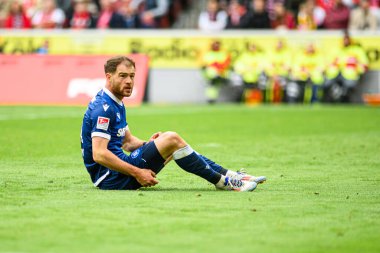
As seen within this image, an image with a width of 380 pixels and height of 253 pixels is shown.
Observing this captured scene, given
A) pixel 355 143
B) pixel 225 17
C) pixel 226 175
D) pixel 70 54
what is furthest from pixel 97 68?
pixel 226 175

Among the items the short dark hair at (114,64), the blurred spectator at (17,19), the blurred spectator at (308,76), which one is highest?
the short dark hair at (114,64)

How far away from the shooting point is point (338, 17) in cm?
2983

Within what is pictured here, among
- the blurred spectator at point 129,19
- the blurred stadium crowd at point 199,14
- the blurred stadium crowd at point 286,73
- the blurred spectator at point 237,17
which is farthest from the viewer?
the blurred spectator at point 129,19

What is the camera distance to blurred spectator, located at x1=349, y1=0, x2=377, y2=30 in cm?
2953

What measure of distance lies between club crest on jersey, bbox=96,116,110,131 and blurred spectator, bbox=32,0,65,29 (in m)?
22.9

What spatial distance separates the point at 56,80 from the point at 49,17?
561cm

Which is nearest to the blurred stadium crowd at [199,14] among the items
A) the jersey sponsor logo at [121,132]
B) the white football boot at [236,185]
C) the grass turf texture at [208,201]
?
the grass turf texture at [208,201]

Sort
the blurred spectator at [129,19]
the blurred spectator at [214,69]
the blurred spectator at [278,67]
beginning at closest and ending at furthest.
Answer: the blurred spectator at [214,69] → the blurred spectator at [278,67] → the blurred spectator at [129,19]

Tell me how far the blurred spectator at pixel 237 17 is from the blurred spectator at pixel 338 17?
95.3 inches

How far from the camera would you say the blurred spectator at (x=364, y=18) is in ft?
96.9

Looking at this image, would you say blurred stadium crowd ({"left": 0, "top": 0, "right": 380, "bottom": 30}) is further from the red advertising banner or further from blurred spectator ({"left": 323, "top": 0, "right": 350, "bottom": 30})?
the red advertising banner

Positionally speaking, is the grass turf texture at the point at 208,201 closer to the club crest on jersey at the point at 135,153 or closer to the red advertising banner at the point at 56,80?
the club crest on jersey at the point at 135,153

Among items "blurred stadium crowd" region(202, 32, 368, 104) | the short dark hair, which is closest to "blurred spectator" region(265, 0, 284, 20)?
"blurred stadium crowd" region(202, 32, 368, 104)

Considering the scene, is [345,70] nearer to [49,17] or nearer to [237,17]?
[237,17]
